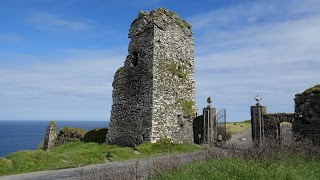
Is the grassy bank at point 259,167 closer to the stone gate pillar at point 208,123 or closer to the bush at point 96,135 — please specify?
the stone gate pillar at point 208,123

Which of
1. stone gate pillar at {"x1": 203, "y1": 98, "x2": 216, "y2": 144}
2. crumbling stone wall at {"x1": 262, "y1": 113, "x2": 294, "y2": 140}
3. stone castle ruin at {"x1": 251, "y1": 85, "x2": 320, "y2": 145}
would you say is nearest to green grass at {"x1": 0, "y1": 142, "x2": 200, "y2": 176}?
stone gate pillar at {"x1": 203, "y1": 98, "x2": 216, "y2": 144}

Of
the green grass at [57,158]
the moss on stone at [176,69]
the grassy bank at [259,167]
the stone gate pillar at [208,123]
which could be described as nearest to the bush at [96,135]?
the green grass at [57,158]

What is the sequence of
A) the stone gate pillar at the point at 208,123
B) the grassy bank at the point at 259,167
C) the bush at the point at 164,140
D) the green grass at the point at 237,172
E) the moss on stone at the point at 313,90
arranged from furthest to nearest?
1. the stone gate pillar at the point at 208,123
2. the bush at the point at 164,140
3. the moss on stone at the point at 313,90
4. the grassy bank at the point at 259,167
5. the green grass at the point at 237,172

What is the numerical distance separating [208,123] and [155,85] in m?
5.19

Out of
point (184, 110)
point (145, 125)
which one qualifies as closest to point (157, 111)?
point (145, 125)

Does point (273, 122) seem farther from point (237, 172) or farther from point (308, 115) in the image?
point (237, 172)

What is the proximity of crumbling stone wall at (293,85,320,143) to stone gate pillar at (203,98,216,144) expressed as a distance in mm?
6103

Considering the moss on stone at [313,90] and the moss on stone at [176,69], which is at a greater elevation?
the moss on stone at [176,69]

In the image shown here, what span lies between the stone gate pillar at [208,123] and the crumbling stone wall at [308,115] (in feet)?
20.0

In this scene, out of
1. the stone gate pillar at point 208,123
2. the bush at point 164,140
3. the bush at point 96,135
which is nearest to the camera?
the bush at point 164,140

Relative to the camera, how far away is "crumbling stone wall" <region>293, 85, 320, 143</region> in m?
18.8

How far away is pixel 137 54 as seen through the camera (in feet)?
80.3

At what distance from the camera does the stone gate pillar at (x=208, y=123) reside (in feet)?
76.4

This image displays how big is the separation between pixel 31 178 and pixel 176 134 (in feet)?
41.5
